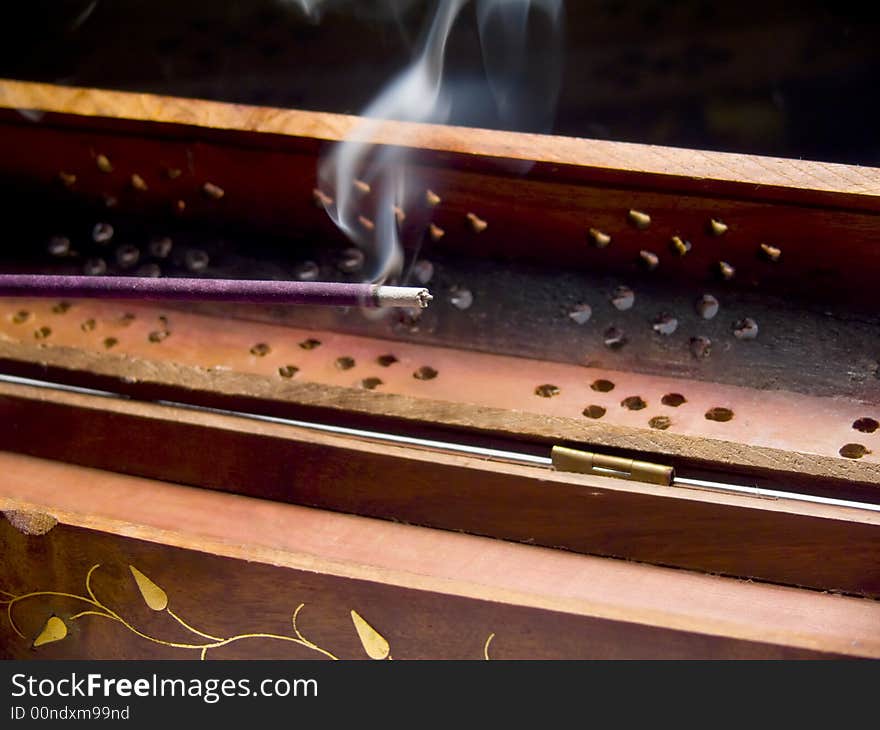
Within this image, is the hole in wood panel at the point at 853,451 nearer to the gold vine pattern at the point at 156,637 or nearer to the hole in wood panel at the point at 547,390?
the hole in wood panel at the point at 547,390

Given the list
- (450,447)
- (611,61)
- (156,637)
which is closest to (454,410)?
(450,447)

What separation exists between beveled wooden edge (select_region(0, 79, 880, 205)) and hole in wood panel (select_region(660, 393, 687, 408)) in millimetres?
215

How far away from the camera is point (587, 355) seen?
1200 mm

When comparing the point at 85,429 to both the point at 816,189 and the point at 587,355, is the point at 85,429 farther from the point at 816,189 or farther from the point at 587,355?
the point at 816,189

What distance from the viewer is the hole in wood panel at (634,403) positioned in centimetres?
114

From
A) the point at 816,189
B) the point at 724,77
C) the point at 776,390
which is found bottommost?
the point at 776,390

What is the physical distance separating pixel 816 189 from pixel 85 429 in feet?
2.68

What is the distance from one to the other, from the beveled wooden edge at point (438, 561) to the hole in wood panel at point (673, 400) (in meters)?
0.18

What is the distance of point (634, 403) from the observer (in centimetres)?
114

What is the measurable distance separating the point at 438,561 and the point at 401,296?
368 mm

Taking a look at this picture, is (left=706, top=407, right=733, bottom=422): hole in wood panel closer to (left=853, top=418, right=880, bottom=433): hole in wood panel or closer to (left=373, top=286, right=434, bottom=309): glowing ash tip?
(left=853, top=418, right=880, bottom=433): hole in wood panel

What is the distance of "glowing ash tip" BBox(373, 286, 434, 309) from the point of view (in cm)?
79

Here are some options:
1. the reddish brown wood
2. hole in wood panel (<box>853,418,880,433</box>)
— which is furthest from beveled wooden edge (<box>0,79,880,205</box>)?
hole in wood panel (<box>853,418,880,433</box>)
